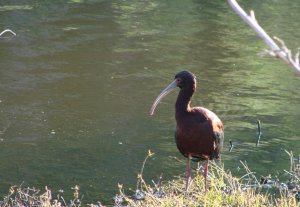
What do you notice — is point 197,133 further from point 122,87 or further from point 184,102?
point 122,87

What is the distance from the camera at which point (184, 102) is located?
257 inches

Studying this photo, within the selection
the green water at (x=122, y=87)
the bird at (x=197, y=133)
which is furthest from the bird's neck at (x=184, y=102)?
the green water at (x=122, y=87)

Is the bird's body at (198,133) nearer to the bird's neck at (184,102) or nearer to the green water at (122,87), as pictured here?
the bird's neck at (184,102)

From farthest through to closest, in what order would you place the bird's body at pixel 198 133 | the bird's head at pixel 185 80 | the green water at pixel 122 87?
1. the green water at pixel 122 87
2. the bird's head at pixel 185 80
3. the bird's body at pixel 198 133

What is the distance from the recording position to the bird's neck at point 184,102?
255 inches

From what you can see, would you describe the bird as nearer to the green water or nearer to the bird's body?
the bird's body

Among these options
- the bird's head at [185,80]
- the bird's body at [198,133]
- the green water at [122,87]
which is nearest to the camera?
the bird's body at [198,133]

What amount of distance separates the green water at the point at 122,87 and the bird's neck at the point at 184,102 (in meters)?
1.37

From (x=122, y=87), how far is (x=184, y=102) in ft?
15.6

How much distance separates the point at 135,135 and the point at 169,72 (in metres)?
3.28

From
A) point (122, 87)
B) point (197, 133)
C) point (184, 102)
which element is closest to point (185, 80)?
point (184, 102)

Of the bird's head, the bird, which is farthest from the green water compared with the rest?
the bird's head

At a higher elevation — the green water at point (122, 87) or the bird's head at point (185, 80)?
the bird's head at point (185, 80)

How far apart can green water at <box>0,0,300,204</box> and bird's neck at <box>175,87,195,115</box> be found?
137cm
